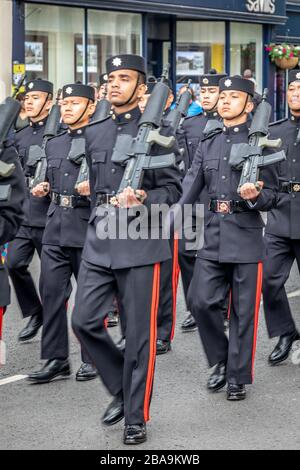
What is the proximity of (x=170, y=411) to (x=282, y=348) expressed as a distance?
1.53 meters

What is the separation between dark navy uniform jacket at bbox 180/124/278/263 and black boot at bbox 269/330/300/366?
1.06 meters

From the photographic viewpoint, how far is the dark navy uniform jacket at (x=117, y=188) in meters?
5.57

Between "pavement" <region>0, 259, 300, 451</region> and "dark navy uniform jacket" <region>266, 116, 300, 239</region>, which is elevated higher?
"dark navy uniform jacket" <region>266, 116, 300, 239</region>

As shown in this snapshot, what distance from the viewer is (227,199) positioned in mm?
6480

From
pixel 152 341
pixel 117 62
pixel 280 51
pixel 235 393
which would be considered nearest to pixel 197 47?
pixel 280 51

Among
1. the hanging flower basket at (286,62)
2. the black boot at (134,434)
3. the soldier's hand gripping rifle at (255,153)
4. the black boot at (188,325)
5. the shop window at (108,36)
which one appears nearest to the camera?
the black boot at (134,434)

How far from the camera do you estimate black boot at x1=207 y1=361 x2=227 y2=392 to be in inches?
258

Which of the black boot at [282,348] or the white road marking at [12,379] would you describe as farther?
the black boot at [282,348]

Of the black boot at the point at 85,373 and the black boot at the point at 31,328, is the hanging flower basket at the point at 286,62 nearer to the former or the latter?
the black boot at the point at 31,328

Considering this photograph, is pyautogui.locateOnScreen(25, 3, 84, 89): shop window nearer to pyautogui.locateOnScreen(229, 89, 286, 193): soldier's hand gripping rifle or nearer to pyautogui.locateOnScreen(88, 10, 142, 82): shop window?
pyautogui.locateOnScreen(88, 10, 142, 82): shop window

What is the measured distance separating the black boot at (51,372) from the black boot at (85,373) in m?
0.11

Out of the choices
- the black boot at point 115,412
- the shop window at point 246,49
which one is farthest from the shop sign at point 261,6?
the black boot at point 115,412

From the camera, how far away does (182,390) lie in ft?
21.6

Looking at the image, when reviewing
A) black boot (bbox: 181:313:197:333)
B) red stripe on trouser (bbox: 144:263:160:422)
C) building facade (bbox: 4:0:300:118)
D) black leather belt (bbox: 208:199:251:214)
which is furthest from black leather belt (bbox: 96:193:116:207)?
building facade (bbox: 4:0:300:118)
